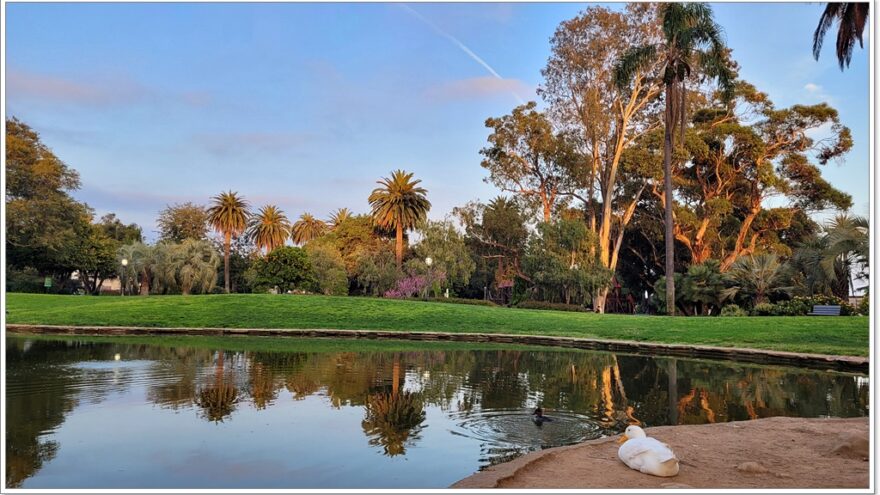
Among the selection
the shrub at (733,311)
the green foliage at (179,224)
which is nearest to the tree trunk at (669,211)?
the shrub at (733,311)

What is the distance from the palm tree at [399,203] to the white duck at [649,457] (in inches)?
1783

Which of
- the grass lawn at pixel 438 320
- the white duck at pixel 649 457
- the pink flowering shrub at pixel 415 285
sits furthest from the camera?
the pink flowering shrub at pixel 415 285

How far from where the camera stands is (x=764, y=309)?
88.5 ft

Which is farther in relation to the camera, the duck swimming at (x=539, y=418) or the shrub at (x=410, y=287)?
the shrub at (x=410, y=287)

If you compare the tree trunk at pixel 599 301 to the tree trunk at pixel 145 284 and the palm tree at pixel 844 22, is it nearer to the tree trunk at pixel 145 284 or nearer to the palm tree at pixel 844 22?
the palm tree at pixel 844 22

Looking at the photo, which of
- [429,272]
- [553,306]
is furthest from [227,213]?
[553,306]

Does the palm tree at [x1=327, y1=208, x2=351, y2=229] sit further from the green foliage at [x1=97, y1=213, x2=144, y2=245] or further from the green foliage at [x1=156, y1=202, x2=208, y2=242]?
the green foliage at [x1=97, y1=213, x2=144, y2=245]

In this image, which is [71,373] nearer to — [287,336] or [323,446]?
[323,446]

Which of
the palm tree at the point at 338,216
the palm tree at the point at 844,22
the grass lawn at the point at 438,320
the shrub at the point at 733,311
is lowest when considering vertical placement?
the grass lawn at the point at 438,320

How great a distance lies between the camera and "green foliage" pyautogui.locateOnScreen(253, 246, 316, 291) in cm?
4138

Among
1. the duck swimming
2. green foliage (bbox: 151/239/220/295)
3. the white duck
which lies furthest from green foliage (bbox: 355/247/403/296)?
the white duck

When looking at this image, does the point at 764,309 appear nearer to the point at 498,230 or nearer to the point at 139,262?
the point at 498,230

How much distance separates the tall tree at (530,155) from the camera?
4009 centimetres

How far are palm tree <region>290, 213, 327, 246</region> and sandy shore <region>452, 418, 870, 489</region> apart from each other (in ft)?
212
